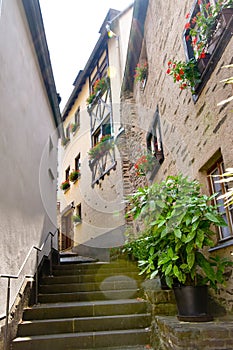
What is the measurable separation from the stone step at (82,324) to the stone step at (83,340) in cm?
13

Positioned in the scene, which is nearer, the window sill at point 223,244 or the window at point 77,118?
the window sill at point 223,244

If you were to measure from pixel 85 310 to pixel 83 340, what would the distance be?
532mm

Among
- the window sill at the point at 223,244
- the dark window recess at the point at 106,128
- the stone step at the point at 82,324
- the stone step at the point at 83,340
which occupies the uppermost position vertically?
the dark window recess at the point at 106,128

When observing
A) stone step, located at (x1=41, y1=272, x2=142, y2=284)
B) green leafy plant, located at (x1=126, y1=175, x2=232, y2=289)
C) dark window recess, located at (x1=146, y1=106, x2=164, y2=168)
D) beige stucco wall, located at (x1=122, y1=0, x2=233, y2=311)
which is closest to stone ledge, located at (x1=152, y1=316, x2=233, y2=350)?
green leafy plant, located at (x1=126, y1=175, x2=232, y2=289)

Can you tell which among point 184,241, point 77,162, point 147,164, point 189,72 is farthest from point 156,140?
point 77,162

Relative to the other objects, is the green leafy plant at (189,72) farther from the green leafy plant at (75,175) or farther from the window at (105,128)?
the green leafy plant at (75,175)

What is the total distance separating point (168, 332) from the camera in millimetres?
2672

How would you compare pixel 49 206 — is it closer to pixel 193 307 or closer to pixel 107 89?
pixel 193 307

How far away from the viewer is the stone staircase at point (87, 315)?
325 cm

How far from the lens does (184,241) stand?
114 inches

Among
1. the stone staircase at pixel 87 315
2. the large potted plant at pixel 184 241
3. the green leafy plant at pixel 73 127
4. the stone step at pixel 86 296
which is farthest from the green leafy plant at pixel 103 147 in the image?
the large potted plant at pixel 184 241

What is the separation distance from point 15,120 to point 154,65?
3.32 metres

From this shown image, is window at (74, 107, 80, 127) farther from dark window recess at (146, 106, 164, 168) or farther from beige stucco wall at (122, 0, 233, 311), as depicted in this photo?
dark window recess at (146, 106, 164, 168)

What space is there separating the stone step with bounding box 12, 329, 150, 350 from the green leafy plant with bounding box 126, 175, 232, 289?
0.79 m
